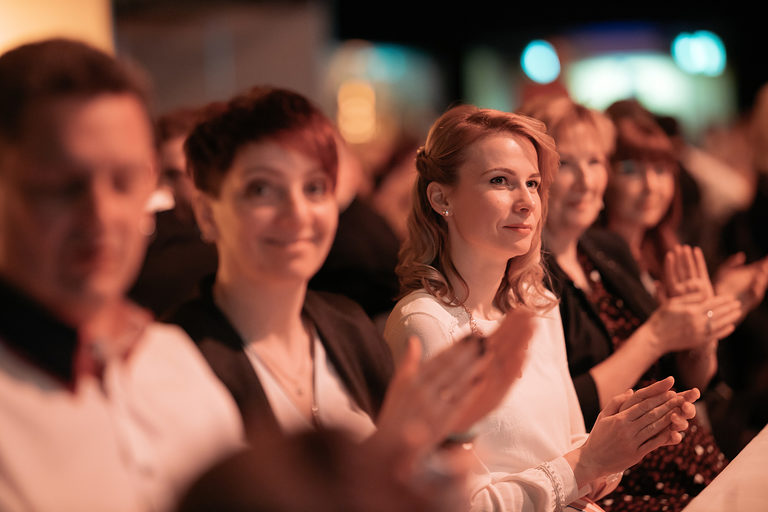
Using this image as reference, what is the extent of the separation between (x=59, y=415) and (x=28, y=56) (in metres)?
0.44

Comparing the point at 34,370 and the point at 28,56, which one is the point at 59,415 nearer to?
the point at 34,370

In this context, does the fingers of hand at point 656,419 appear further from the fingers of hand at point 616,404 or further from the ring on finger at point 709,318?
the ring on finger at point 709,318

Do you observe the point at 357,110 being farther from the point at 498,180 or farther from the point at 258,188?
the point at 258,188

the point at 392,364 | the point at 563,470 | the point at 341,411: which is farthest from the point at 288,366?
the point at 563,470

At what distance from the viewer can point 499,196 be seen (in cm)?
185

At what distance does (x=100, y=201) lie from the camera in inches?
40.6

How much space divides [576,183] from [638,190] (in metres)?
0.55

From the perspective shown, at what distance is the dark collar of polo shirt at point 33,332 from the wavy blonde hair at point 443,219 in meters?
1.00

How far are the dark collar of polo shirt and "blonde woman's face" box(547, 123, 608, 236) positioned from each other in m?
1.64

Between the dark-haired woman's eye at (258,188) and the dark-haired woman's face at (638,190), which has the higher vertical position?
the dark-haired woman's eye at (258,188)

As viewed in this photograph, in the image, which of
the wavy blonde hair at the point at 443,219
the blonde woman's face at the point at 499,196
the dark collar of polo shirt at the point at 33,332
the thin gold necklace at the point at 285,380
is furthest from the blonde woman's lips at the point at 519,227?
the dark collar of polo shirt at the point at 33,332

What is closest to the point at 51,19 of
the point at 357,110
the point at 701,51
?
the point at 357,110

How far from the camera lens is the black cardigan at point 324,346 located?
56.1 inches

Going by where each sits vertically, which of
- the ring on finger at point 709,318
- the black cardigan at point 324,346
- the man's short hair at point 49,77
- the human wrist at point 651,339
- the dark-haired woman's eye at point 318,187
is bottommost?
the human wrist at point 651,339
